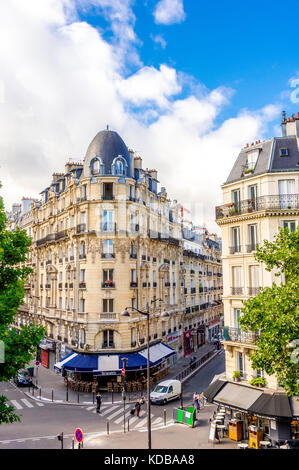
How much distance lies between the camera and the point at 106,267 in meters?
32.1

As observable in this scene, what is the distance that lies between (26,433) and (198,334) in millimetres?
36337

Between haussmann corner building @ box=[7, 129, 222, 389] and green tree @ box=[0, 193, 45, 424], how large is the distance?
47.4ft

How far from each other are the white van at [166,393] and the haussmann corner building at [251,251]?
632 centimetres

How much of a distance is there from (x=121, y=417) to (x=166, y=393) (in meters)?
4.31

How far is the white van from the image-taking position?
87.1 ft

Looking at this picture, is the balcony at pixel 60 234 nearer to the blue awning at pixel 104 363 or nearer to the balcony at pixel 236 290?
the blue awning at pixel 104 363

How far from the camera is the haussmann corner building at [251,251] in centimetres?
1847

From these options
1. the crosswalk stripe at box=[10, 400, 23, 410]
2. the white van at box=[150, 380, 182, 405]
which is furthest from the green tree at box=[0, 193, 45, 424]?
the white van at box=[150, 380, 182, 405]

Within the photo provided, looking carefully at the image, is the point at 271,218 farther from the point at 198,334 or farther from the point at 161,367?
the point at 198,334

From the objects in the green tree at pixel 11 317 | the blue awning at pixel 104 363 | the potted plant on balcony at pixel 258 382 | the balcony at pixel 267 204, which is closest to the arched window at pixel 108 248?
the blue awning at pixel 104 363

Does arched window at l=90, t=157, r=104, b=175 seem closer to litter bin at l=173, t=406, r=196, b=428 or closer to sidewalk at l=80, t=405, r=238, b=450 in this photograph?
litter bin at l=173, t=406, r=196, b=428
